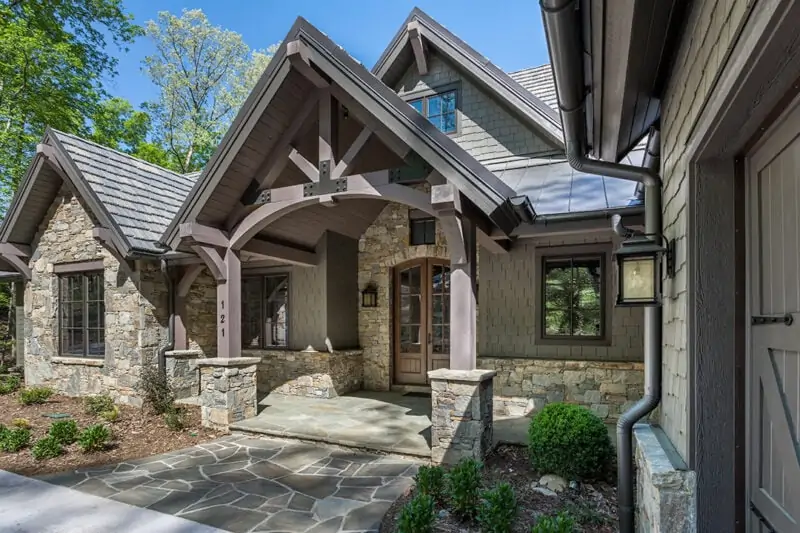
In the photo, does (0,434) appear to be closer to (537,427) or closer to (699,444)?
(537,427)

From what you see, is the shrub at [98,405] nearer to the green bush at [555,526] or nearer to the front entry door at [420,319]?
the front entry door at [420,319]

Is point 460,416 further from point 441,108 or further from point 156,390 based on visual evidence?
point 441,108

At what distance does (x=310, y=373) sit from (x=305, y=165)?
4016mm

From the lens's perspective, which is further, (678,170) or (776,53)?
(678,170)

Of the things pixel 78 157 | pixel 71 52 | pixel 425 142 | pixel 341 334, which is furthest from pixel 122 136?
pixel 425 142

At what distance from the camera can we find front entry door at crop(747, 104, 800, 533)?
4.98 feet

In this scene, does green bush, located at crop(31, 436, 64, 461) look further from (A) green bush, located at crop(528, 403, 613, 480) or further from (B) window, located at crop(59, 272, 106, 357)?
(A) green bush, located at crop(528, 403, 613, 480)

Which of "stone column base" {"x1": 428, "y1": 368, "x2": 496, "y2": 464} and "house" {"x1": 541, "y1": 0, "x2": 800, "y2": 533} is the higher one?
"house" {"x1": 541, "y1": 0, "x2": 800, "y2": 533}

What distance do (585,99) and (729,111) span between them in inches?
54.0

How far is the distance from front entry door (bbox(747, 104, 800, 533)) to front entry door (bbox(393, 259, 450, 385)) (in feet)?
20.9

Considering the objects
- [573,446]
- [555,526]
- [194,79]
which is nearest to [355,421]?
[573,446]

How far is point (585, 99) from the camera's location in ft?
9.59

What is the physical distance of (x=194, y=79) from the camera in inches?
778

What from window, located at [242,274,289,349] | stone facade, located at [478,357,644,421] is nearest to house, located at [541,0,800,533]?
stone facade, located at [478,357,644,421]
